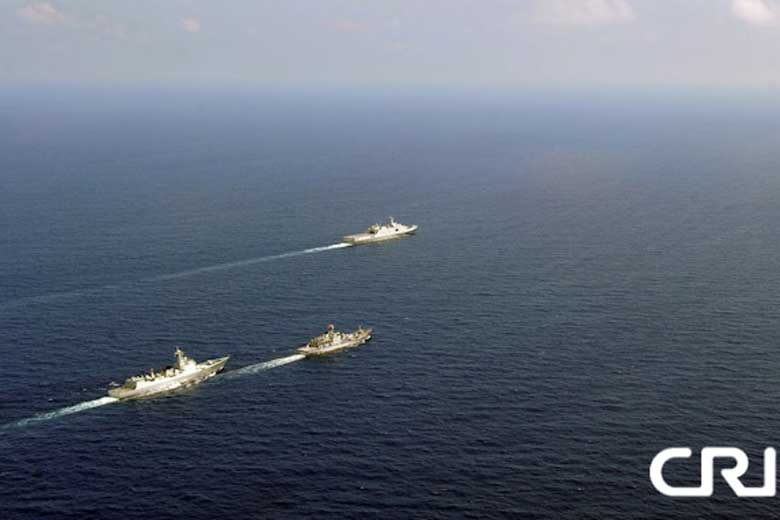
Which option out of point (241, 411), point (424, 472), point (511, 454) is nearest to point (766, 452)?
point (511, 454)

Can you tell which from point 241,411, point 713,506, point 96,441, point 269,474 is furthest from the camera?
point 241,411

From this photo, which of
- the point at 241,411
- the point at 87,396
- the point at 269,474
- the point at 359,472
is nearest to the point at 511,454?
the point at 359,472

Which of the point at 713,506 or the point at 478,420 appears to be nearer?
the point at 713,506

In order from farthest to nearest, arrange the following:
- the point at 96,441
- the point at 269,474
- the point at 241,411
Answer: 1. the point at 241,411
2. the point at 96,441
3. the point at 269,474

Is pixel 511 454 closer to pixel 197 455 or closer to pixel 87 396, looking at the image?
pixel 197 455

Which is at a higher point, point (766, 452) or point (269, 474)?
point (766, 452)

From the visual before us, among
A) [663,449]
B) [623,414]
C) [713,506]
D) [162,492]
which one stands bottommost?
[162,492]
